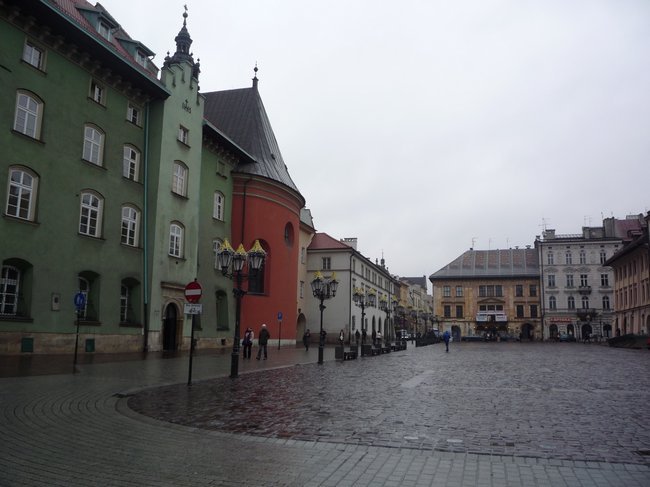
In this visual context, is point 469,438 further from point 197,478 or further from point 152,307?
point 152,307

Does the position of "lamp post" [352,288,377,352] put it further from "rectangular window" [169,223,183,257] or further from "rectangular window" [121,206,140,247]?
"rectangular window" [121,206,140,247]

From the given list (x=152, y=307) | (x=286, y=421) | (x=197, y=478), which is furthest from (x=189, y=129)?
(x=197, y=478)

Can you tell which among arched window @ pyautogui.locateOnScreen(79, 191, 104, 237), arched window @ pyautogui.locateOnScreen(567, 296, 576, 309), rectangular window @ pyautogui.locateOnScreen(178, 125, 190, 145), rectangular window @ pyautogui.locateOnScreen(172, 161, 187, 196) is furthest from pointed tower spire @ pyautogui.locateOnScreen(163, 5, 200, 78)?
arched window @ pyautogui.locateOnScreen(567, 296, 576, 309)

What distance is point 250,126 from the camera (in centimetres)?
4469

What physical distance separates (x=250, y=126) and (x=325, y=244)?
22989mm

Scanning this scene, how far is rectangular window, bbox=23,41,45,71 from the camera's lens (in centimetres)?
2217

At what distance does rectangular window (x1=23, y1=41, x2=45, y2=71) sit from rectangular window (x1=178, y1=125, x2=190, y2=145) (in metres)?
9.61

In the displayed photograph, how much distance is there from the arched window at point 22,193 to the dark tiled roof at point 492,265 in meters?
77.9

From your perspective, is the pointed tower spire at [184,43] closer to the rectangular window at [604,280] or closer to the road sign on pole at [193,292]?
the road sign on pole at [193,292]

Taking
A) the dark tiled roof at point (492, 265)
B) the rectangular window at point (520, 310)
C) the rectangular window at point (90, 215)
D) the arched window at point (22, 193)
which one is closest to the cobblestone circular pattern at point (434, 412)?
the arched window at point (22, 193)

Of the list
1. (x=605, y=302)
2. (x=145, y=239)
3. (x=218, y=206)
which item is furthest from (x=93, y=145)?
(x=605, y=302)

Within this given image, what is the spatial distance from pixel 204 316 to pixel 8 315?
1496 cm

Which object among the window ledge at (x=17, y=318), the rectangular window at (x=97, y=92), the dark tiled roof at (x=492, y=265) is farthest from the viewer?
the dark tiled roof at (x=492, y=265)

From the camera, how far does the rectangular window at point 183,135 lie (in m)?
32.0
